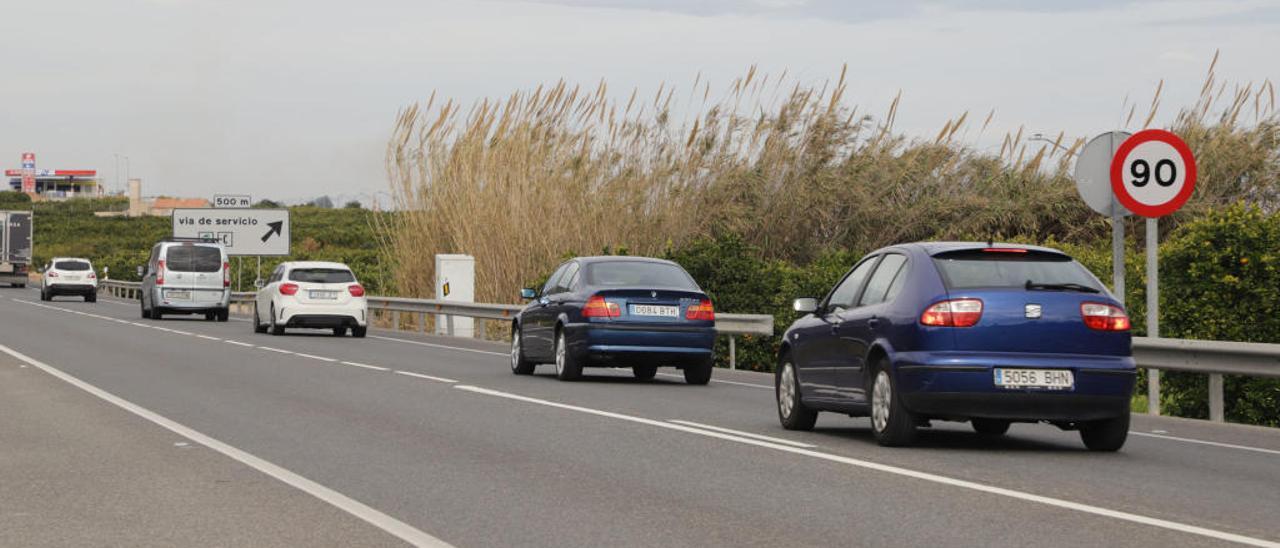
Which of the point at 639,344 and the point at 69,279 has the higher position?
the point at 69,279

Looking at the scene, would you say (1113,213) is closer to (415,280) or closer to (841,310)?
(841,310)

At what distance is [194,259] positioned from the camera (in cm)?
4209

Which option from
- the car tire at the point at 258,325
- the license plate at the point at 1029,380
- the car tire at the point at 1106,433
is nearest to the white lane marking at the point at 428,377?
the car tire at the point at 1106,433

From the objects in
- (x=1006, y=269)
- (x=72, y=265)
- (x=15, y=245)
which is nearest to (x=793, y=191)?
(x=1006, y=269)

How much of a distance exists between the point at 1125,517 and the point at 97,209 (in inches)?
7501

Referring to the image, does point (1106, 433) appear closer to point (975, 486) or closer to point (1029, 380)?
point (1029, 380)

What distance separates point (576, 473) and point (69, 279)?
53449mm

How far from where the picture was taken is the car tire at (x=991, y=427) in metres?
13.7

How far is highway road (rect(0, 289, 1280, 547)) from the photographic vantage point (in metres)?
8.37

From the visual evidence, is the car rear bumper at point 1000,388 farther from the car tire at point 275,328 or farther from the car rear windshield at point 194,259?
the car rear windshield at point 194,259

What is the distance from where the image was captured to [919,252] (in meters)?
12.3

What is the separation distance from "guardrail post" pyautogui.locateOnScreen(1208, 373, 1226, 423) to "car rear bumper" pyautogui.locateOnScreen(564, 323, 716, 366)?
617 centimetres

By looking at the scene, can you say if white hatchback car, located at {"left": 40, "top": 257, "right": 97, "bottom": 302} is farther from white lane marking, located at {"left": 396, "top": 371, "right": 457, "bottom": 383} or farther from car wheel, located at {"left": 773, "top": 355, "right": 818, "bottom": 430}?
car wheel, located at {"left": 773, "top": 355, "right": 818, "bottom": 430}

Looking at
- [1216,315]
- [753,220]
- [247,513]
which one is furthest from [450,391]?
[753,220]
